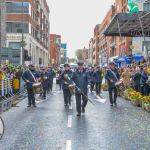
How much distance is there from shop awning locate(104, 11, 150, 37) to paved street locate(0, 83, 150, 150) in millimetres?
10401

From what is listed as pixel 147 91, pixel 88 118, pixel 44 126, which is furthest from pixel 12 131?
pixel 147 91

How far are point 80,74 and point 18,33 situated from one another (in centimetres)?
5356

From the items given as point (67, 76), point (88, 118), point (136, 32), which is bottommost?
point (88, 118)

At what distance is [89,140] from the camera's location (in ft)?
33.4

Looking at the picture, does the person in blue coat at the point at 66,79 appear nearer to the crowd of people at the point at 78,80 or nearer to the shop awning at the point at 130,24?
the crowd of people at the point at 78,80

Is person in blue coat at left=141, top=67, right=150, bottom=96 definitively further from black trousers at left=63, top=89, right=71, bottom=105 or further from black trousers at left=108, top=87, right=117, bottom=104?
black trousers at left=63, top=89, right=71, bottom=105

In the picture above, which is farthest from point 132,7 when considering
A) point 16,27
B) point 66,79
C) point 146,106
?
point 16,27

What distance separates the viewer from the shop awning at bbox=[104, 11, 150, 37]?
26197 mm

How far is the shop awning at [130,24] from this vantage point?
85.9 ft

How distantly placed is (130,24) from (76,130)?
56.3 feet

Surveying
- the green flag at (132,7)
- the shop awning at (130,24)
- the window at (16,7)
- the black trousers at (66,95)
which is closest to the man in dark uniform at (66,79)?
the black trousers at (66,95)

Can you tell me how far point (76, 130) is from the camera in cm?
1177

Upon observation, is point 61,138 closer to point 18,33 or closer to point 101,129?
point 101,129

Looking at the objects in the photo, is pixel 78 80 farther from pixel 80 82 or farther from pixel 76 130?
pixel 76 130
